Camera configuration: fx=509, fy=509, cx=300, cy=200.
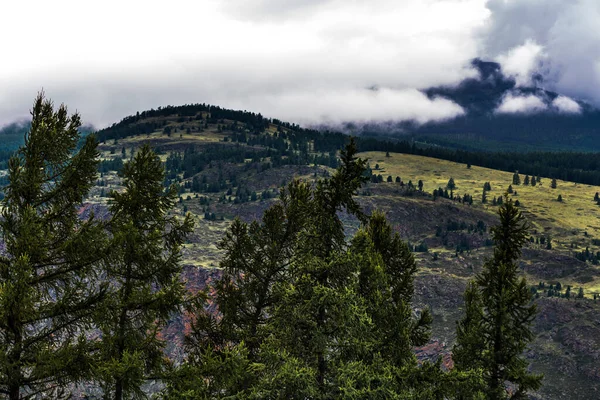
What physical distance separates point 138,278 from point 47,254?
4100mm

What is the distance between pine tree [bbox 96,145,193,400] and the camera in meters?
15.5

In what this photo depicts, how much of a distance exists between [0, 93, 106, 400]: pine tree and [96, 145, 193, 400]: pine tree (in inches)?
30.3

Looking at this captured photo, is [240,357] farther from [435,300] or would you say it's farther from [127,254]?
[435,300]

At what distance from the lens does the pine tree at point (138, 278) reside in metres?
15.5

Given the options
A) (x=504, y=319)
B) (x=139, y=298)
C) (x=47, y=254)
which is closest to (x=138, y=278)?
(x=139, y=298)

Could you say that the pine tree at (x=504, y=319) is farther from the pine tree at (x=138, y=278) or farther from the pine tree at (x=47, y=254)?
the pine tree at (x=47, y=254)

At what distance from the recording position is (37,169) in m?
14.8

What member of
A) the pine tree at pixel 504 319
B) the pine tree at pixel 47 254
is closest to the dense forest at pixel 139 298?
the pine tree at pixel 47 254

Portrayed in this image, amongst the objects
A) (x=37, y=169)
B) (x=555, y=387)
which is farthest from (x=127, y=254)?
(x=555, y=387)

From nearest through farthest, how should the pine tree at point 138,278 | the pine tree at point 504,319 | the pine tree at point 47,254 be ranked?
the pine tree at point 47,254 < the pine tree at point 138,278 < the pine tree at point 504,319

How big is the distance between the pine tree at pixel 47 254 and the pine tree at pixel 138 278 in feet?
2.52

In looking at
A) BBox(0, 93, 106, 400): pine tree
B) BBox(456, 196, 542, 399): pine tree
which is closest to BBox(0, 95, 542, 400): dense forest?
BBox(0, 93, 106, 400): pine tree

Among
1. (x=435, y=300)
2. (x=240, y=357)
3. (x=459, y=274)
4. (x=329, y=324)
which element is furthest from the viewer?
(x=459, y=274)

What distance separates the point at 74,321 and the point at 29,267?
2.51 metres
